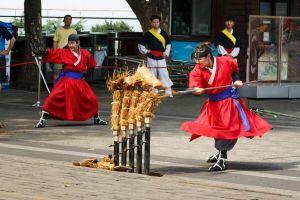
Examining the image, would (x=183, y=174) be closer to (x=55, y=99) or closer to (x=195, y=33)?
(x=55, y=99)

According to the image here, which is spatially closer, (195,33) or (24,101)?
(24,101)

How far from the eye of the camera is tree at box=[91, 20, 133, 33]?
108ft

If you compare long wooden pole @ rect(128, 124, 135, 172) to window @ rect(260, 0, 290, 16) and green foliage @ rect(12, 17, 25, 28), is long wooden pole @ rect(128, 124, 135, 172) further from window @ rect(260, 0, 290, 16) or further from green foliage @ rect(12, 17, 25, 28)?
green foliage @ rect(12, 17, 25, 28)

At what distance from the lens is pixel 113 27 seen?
33.8 metres

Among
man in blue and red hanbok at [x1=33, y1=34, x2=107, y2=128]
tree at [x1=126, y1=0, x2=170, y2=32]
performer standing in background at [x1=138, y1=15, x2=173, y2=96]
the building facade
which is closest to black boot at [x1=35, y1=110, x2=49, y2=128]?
man in blue and red hanbok at [x1=33, y1=34, x2=107, y2=128]

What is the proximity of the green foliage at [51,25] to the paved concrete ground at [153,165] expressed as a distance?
11.7m

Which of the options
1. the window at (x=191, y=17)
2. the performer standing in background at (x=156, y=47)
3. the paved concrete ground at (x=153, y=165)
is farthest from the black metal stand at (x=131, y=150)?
the window at (x=191, y=17)

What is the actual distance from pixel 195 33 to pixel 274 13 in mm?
2280

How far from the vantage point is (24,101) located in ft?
72.2

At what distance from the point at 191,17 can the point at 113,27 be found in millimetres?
5776

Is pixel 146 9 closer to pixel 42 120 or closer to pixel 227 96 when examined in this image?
pixel 42 120

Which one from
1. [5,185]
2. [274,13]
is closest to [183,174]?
[5,185]

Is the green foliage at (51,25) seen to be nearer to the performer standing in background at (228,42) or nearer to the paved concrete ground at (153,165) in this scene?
the performer standing in background at (228,42)

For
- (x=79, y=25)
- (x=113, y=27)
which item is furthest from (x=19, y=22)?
(x=113, y=27)
